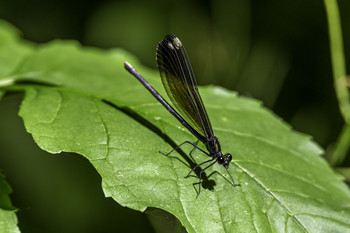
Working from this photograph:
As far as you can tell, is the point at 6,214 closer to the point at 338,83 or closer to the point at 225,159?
the point at 225,159

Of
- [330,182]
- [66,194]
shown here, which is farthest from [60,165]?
[330,182]

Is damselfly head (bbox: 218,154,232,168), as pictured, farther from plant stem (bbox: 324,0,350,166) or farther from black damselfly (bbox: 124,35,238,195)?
plant stem (bbox: 324,0,350,166)

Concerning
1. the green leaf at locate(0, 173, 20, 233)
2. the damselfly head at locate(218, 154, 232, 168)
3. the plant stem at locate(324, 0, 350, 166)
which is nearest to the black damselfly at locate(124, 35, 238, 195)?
the damselfly head at locate(218, 154, 232, 168)

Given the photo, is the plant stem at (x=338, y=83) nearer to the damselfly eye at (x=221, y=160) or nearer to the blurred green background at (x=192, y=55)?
the blurred green background at (x=192, y=55)

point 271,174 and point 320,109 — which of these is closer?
point 271,174

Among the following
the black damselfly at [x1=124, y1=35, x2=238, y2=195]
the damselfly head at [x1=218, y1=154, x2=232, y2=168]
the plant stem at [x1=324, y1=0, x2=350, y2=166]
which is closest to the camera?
the damselfly head at [x1=218, y1=154, x2=232, y2=168]

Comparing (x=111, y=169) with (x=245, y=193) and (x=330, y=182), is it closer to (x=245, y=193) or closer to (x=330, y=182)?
(x=245, y=193)

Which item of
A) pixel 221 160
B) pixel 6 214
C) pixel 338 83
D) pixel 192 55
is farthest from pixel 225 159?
pixel 192 55
